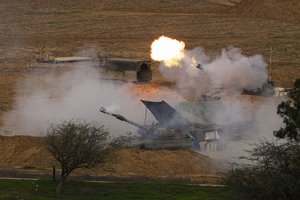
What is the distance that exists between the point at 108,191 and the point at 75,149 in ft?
9.98

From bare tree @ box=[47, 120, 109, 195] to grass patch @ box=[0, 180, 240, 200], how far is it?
3.61 feet

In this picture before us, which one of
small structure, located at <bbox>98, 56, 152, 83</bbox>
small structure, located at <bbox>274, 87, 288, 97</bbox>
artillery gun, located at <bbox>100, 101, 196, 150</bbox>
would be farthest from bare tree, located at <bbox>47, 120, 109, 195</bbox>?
small structure, located at <bbox>98, 56, 152, 83</bbox>

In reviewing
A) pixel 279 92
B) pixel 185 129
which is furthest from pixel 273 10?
pixel 185 129

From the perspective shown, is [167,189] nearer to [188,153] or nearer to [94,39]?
→ [188,153]

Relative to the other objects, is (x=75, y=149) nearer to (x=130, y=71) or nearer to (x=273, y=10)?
(x=130, y=71)

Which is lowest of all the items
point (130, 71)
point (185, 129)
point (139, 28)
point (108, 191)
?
point (108, 191)

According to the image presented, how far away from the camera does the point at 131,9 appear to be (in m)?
109

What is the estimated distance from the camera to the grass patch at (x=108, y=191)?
37125 millimetres

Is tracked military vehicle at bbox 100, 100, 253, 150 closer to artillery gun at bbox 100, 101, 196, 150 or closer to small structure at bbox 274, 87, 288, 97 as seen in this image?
artillery gun at bbox 100, 101, 196, 150

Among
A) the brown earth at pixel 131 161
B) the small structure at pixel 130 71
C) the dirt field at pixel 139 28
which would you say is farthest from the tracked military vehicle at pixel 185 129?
the dirt field at pixel 139 28

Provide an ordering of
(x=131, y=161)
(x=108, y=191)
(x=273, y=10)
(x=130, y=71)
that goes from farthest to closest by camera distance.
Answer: (x=273, y=10), (x=130, y=71), (x=131, y=161), (x=108, y=191)

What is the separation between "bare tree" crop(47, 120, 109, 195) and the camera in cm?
3816

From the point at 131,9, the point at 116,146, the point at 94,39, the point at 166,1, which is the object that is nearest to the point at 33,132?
the point at 116,146

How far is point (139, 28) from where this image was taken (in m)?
97.0
